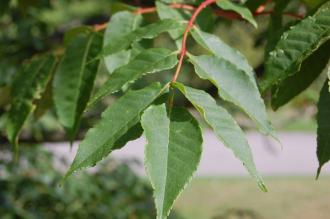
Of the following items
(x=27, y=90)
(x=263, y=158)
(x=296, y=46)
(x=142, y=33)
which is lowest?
(x=263, y=158)

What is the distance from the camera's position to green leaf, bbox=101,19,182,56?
53.2 inches

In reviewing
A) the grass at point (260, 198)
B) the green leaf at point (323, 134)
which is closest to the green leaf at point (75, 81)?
the green leaf at point (323, 134)

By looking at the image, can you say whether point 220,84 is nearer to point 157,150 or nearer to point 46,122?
point 157,150

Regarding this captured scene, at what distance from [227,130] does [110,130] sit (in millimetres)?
203

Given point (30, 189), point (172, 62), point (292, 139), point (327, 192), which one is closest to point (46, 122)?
point (30, 189)

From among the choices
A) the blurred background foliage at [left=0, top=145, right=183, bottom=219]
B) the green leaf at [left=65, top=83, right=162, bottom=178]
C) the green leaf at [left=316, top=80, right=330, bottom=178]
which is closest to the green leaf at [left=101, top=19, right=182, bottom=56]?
the green leaf at [left=65, top=83, right=162, bottom=178]

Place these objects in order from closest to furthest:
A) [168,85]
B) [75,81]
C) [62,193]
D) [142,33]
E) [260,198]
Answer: [168,85] → [142,33] → [75,81] → [62,193] → [260,198]

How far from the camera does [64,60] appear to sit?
162 centimetres

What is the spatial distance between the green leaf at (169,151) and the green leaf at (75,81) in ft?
1.60

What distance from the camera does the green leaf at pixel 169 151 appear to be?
3.21ft

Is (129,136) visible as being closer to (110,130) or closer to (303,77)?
(110,130)

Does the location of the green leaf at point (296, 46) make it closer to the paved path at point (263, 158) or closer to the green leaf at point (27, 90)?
the green leaf at point (27, 90)

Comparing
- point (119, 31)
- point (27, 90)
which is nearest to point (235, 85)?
point (119, 31)

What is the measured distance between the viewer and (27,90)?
1682 millimetres
